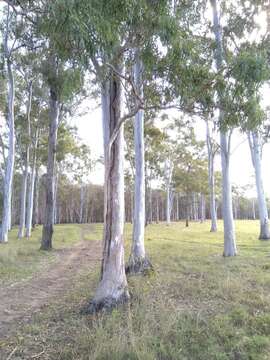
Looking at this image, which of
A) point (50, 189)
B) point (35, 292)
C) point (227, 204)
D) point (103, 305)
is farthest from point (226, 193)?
point (50, 189)

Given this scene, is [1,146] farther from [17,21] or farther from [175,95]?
[175,95]

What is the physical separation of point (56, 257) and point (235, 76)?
8.96 meters

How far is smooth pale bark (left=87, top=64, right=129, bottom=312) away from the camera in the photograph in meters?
5.37

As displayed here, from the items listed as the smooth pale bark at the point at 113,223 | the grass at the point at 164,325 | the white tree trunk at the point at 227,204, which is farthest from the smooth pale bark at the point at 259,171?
the smooth pale bark at the point at 113,223

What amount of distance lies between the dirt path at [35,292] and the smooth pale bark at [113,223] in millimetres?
1238

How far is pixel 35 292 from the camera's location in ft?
21.8

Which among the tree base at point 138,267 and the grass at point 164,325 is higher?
the tree base at point 138,267

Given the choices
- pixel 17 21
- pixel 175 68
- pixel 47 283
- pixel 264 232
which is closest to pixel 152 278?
pixel 47 283

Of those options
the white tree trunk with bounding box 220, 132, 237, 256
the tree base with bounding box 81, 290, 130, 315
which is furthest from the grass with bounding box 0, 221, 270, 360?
the white tree trunk with bounding box 220, 132, 237, 256

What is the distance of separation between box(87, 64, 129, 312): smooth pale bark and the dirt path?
4.06ft

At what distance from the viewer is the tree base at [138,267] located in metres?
7.91

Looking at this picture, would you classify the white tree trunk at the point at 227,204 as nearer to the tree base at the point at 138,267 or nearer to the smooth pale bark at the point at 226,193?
the smooth pale bark at the point at 226,193

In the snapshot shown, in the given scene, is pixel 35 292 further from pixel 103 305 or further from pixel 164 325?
pixel 164 325

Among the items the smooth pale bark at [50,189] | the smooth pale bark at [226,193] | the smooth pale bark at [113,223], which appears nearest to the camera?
the smooth pale bark at [113,223]
